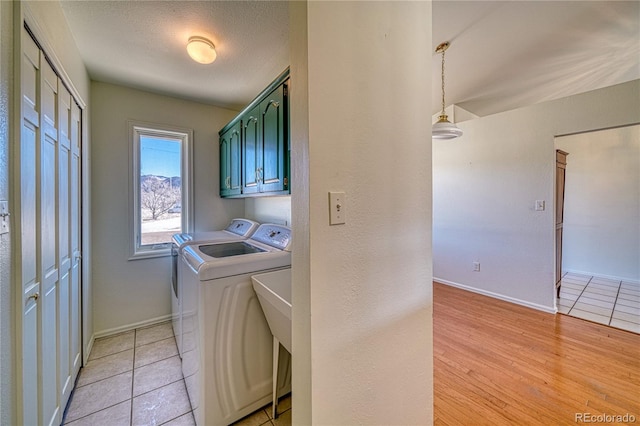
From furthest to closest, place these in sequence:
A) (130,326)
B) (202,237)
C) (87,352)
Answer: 1. (130,326)
2. (202,237)
3. (87,352)

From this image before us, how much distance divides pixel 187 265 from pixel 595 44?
4361mm

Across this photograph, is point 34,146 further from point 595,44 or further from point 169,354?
point 595,44

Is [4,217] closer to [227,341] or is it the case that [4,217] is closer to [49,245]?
[49,245]

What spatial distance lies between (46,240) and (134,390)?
1.23 m

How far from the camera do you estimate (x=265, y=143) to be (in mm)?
1917

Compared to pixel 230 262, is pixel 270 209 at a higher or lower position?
higher

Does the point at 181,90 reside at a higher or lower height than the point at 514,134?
higher

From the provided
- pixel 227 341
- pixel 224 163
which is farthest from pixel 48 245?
pixel 224 163

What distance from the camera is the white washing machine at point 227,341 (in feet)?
4.46

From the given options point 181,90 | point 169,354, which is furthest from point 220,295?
point 181,90

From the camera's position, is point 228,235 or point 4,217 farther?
point 228,235

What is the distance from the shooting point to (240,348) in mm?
1459

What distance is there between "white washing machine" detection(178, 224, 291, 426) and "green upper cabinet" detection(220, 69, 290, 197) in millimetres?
604

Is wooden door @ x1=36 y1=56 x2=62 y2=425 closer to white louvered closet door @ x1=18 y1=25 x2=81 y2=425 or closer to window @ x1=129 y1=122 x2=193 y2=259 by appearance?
white louvered closet door @ x1=18 y1=25 x2=81 y2=425
